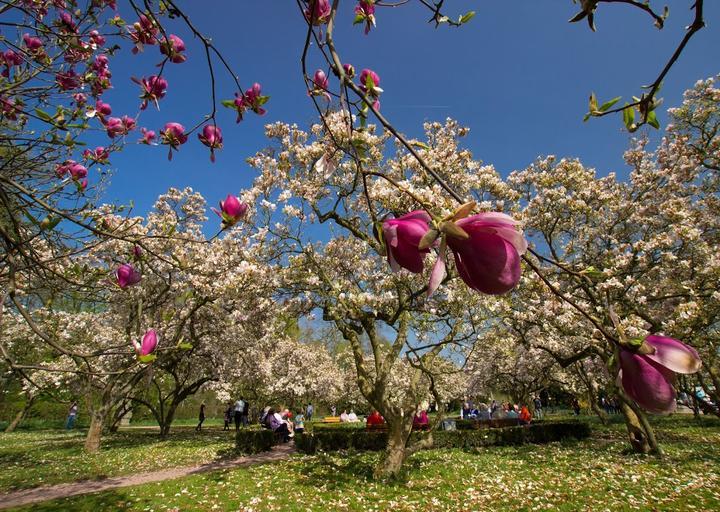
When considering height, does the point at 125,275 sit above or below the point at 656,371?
above

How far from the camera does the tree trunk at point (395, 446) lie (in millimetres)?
7742

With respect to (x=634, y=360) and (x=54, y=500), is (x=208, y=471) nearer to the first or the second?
(x=54, y=500)

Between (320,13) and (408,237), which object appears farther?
(320,13)

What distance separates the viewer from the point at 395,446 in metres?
7.84

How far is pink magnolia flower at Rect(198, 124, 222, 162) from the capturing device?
73.7 inches

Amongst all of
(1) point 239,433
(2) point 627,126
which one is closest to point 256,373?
(1) point 239,433

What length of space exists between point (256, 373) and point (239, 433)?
17.5ft

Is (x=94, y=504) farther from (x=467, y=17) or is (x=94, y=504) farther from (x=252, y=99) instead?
(x=467, y=17)

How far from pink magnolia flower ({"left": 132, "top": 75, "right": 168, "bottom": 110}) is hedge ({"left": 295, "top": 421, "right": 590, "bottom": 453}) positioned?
12.1 metres

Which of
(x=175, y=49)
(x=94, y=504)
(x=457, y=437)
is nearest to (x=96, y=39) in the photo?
(x=175, y=49)

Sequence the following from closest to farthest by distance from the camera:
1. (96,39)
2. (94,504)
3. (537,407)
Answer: (96,39), (94,504), (537,407)

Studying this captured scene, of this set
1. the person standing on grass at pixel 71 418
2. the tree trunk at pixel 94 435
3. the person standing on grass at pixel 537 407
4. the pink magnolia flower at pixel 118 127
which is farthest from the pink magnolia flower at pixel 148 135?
the person standing on grass at pixel 537 407

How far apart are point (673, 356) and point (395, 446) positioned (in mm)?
8038

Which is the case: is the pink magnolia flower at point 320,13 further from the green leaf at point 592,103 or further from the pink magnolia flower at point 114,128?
the pink magnolia flower at point 114,128
